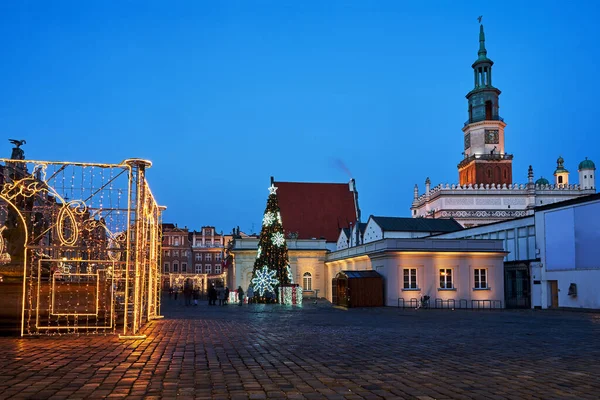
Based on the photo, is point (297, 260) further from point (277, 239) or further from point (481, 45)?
point (481, 45)

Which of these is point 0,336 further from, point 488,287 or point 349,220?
point 349,220

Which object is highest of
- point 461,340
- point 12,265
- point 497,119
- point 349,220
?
point 497,119

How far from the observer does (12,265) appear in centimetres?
1697

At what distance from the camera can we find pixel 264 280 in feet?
149

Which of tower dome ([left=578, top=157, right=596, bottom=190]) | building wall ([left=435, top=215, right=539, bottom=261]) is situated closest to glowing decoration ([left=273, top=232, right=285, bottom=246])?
building wall ([left=435, top=215, right=539, bottom=261])

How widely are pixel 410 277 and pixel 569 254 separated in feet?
29.5

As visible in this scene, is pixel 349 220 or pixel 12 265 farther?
pixel 349 220

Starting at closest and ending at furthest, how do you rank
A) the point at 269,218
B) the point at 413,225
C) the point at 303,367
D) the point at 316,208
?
the point at 303,367, the point at 269,218, the point at 413,225, the point at 316,208

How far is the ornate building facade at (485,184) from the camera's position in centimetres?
8112

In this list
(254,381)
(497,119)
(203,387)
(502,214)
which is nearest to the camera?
(203,387)

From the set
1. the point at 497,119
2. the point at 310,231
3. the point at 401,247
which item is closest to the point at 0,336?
the point at 401,247

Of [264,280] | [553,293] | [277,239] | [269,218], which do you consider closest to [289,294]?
[264,280]

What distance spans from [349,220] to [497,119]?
30217 millimetres

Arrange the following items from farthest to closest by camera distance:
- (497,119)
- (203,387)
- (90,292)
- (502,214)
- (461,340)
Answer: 1. (497,119)
2. (502,214)
3. (90,292)
4. (461,340)
5. (203,387)
